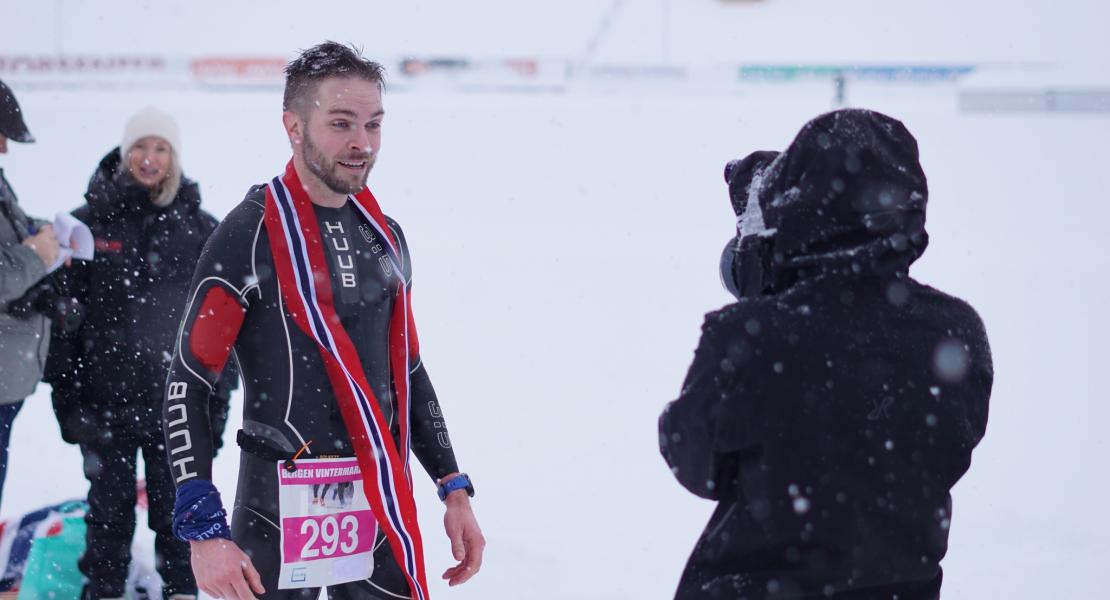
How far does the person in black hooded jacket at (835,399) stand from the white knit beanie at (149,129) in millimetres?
2880

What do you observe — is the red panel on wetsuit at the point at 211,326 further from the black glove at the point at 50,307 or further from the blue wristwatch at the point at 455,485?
the black glove at the point at 50,307

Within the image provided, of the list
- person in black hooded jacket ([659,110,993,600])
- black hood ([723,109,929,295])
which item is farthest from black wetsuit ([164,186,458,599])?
black hood ([723,109,929,295])

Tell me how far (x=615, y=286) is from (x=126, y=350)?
5113 millimetres

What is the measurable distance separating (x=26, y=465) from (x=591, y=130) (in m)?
8.95

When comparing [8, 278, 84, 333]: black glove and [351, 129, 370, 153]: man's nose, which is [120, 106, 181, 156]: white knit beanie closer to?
[8, 278, 84, 333]: black glove

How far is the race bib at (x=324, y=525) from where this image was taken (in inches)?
78.7

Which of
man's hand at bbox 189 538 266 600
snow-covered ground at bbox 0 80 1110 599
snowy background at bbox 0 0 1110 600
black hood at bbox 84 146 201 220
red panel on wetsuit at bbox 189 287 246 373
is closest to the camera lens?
man's hand at bbox 189 538 266 600

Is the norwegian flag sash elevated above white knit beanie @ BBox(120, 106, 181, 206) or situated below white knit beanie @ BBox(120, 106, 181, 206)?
below

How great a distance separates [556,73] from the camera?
47.6ft

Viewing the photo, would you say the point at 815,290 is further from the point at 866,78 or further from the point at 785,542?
the point at 866,78

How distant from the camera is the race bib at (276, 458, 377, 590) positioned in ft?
6.56

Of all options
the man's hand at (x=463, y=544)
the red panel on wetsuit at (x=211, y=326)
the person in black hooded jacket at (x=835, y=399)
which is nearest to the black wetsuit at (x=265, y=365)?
the red panel on wetsuit at (x=211, y=326)

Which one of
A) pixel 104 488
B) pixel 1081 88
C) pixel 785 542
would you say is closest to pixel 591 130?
pixel 1081 88

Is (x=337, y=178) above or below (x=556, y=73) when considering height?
below
